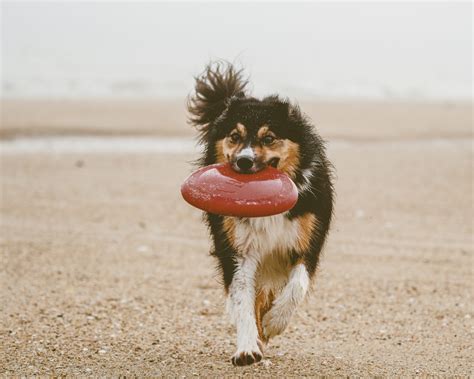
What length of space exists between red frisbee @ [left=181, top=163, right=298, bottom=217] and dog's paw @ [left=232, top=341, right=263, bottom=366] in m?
0.88

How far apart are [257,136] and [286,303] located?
3.76ft

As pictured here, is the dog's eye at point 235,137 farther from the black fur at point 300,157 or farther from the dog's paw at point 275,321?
the dog's paw at point 275,321

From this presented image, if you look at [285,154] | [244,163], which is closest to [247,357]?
[244,163]

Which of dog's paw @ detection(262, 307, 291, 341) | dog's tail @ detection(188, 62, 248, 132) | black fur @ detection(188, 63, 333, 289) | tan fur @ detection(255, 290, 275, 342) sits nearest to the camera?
black fur @ detection(188, 63, 333, 289)

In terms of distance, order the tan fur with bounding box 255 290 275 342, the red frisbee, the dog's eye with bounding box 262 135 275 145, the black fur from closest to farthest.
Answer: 1. the red frisbee
2. the dog's eye with bounding box 262 135 275 145
3. the black fur
4. the tan fur with bounding box 255 290 275 342

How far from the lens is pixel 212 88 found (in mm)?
6637

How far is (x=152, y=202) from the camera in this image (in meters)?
12.9

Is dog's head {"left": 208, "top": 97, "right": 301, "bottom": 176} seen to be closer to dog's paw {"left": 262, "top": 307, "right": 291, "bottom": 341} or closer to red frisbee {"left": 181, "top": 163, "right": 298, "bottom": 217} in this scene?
red frisbee {"left": 181, "top": 163, "right": 298, "bottom": 217}

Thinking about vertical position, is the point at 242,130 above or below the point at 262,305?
above

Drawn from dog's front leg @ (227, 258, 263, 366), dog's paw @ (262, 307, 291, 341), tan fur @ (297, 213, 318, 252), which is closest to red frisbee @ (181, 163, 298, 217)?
tan fur @ (297, 213, 318, 252)

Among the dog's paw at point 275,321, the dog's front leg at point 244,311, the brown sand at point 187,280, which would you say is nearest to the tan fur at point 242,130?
the dog's front leg at point 244,311

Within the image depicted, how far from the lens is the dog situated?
5152 millimetres

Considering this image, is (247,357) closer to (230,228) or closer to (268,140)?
(230,228)

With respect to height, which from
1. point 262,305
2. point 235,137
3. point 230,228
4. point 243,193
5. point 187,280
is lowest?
point 187,280
